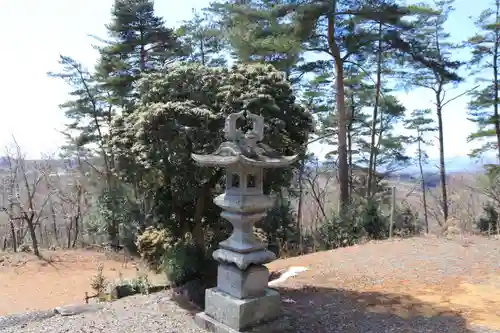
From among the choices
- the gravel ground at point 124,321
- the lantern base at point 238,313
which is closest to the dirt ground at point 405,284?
the lantern base at point 238,313

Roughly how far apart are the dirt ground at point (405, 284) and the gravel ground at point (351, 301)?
0.04 feet

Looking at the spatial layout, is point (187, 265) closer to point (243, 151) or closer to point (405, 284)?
point (243, 151)

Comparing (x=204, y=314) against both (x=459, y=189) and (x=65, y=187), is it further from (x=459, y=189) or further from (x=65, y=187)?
(x=459, y=189)

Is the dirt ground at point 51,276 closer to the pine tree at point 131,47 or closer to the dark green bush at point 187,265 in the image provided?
the dark green bush at point 187,265

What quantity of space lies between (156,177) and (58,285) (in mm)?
5267

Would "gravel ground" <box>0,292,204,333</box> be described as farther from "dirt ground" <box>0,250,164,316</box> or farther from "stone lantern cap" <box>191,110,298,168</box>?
"dirt ground" <box>0,250,164,316</box>

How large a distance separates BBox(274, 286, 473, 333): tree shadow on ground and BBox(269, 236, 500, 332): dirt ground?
0.04 ft

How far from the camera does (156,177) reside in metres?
5.79

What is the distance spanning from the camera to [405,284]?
6125 millimetres

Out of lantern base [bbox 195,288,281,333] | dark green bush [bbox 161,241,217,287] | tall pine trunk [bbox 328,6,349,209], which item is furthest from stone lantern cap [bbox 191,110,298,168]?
tall pine trunk [bbox 328,6,349,209]

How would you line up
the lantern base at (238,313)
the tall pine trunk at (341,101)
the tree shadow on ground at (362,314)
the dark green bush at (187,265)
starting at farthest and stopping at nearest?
the tall pine trunk at (341,101) < the dark green bush at (187,265) < the tree shadow on ground at (362,314) < the lantern base at (238,313)

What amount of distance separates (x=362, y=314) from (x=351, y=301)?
0.48 meters

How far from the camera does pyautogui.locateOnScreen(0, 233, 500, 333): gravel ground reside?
4.55m

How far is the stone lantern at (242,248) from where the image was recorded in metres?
4.09
